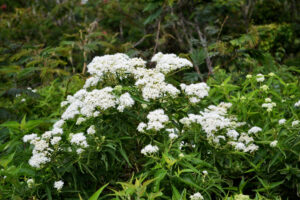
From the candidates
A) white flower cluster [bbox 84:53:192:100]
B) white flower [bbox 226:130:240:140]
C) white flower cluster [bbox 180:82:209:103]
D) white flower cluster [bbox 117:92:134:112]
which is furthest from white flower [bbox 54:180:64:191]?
white flower [bbox 226:130:240:140]

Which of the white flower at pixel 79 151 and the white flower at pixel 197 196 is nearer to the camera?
the white flower at pixel 197 196

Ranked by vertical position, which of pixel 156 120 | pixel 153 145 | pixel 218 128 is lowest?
pixel 153 145

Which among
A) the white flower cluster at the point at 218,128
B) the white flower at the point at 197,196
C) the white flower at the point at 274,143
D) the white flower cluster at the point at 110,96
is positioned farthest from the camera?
the white flower at the point at 274,143

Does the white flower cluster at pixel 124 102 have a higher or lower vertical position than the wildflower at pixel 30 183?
higher

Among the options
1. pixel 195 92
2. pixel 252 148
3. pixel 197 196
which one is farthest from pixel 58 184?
pixel 252 148

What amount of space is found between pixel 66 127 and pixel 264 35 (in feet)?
14.6

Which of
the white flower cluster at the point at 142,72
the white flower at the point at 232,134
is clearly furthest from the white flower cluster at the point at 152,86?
the white flower at the point at 232,134

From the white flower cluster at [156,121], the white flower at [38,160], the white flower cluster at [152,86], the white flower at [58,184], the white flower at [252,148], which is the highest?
the white flower cluster at [152,86]

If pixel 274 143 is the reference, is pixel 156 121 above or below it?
above

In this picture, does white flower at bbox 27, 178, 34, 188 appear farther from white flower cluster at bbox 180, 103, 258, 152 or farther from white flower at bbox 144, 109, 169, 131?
white flower cluster at bbox 180, 103, 258, 152

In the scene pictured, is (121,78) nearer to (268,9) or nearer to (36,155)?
(36,155)

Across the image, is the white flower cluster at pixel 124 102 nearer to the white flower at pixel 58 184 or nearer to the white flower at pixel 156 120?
the white flower at pixel 156 120

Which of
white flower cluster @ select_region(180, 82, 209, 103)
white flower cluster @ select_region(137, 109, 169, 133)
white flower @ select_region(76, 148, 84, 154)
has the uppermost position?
white flower cluster @ select_region(180, 82, 209, 103)

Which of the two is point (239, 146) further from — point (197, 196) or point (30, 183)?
point (30, 183)
